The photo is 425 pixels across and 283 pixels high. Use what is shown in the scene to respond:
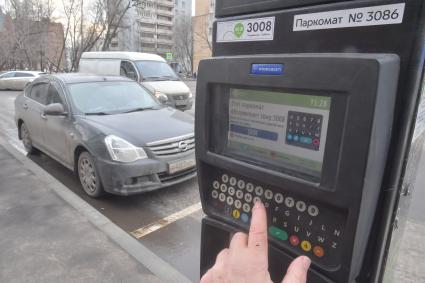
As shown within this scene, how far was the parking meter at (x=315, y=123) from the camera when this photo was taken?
2.68 feet

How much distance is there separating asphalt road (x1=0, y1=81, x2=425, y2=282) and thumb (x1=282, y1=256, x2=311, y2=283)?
7.08ft

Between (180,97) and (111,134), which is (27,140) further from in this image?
(180,97)

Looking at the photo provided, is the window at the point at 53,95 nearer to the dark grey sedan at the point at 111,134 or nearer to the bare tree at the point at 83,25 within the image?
the dark grey sedan at the point at 111,134

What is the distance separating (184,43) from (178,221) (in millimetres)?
62632

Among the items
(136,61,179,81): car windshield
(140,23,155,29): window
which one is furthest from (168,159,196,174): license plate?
(140,23,155,29): window

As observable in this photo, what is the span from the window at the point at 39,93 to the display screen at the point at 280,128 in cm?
517

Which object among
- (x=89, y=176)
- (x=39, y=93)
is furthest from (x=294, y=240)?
(x=39, y=93)

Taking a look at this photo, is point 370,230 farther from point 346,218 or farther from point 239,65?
point 239,65

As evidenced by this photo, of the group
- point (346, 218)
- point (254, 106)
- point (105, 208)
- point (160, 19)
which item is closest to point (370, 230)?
point (346, 218)

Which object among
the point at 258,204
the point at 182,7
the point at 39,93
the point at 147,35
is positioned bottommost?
the point at 39,93

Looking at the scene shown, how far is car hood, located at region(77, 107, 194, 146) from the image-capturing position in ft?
13.7

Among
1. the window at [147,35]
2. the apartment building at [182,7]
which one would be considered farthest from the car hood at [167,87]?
the apartment building at [182,7]

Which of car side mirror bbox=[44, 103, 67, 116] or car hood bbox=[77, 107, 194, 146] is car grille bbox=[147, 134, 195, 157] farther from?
car side mirror bbox=[44, 103, 67, 116]

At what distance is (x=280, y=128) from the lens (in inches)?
40.6
